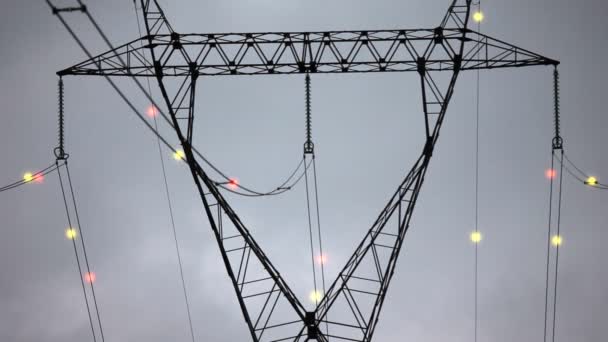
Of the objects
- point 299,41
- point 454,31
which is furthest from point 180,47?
point 454,31

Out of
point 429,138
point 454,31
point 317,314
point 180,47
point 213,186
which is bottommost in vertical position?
point 317,314

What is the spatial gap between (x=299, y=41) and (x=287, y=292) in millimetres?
7567

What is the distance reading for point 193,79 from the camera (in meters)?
18.5

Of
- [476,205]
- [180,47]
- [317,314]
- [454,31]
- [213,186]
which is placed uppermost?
[476,205]

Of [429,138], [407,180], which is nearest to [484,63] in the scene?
[429,138]

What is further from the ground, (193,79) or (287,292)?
(193,79)

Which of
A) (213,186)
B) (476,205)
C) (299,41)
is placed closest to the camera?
(213,186)

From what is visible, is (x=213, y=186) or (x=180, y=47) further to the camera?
(x=180, y=47)

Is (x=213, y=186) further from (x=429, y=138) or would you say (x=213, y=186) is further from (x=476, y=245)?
(x=476, y=245)

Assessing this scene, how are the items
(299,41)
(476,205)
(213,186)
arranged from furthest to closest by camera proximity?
(476,205) → (299,41) → (213,186)

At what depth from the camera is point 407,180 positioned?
63.5ft

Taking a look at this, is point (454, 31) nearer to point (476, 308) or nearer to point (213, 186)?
point (213, 186)

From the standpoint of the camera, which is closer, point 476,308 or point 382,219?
point 382,219

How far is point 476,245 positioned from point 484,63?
101 feet
